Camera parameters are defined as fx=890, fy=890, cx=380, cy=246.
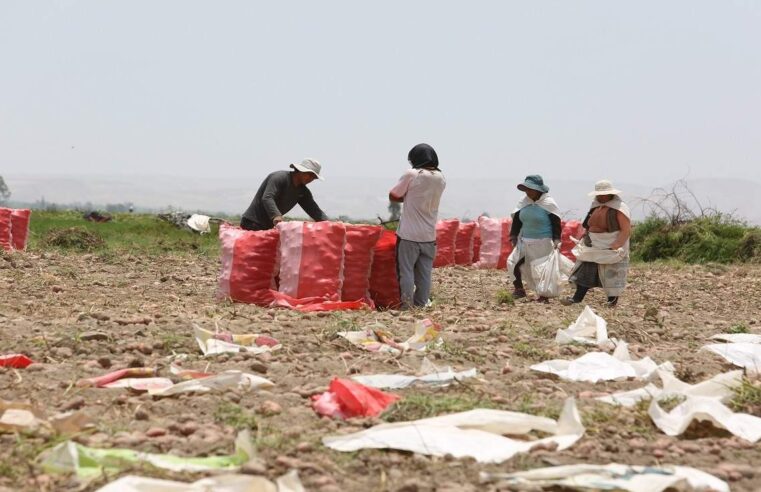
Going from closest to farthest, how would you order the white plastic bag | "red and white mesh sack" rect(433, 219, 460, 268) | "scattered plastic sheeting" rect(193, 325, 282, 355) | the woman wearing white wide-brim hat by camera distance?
"scattered plastic sheeting" rect(193, 325, 282, 355) < the woman wearing white wide-brim hat < the white plastic bag < "red and white mesh sack" rect(433, 219, 460, 268)

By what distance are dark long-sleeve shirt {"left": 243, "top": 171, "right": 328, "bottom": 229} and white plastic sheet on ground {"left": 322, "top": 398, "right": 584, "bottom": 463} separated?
4564mm

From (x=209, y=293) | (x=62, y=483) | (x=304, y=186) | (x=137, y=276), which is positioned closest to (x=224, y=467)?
(x=62, y=483)

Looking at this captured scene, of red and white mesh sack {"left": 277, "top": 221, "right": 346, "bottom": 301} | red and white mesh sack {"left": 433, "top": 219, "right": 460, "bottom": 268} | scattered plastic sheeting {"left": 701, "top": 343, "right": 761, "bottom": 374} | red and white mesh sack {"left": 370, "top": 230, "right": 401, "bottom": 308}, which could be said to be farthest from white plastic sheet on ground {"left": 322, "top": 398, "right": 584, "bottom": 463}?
red and white mesh sack {"left": 433, "top": 219, "right": 460, "bottom": 268}

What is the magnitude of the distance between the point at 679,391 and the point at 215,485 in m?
2.20

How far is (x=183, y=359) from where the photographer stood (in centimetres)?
452

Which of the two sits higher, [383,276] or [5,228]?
[383,276]

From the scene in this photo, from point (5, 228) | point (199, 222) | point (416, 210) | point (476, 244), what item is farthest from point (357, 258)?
point (199, 222)

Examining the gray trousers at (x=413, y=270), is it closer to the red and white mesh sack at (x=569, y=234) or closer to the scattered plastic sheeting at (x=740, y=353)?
the scattered plastic sheeting at (x=740, y=353)

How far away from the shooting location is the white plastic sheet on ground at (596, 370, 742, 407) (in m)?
3.80

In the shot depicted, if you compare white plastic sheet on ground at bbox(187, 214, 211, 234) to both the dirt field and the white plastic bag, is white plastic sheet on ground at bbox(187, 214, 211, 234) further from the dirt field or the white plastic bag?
the white plastic bag

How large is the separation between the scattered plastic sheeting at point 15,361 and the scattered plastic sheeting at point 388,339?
177 centimetres

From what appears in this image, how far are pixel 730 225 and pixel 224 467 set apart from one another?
1747cm

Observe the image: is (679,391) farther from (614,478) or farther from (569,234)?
(569,234)

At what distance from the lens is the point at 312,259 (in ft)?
23.2
